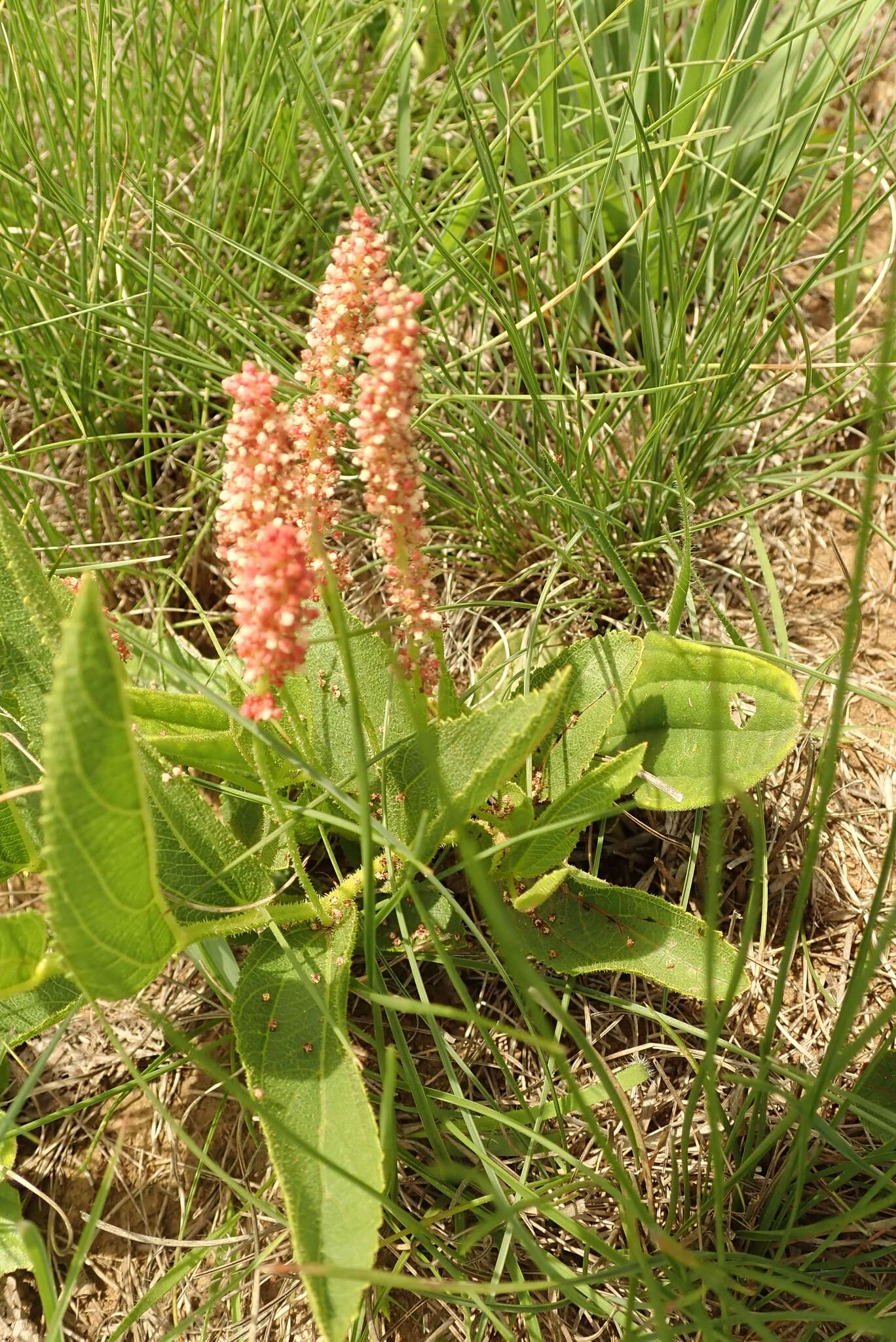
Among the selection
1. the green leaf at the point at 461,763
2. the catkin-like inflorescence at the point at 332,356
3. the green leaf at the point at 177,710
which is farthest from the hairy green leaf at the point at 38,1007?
the catkin-like inflorescence at the point at 332,356

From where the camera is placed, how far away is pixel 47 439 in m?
2.38

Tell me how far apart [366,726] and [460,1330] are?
0.90 meters

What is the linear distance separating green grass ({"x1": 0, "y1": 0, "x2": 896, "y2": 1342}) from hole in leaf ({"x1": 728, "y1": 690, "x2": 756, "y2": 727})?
13cm

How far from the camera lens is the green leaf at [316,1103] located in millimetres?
1238

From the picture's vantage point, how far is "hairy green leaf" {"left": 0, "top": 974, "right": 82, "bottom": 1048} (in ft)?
5.15

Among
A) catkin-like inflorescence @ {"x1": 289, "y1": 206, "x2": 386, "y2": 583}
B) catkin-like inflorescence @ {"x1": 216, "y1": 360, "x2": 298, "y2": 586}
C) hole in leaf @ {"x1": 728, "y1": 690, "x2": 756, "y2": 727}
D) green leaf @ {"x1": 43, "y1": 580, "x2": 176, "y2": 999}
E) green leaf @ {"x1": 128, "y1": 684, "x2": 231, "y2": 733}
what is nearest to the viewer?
green leaf @ {"x1": 43, "y1": 580, "x2": 176, "y2": 999}

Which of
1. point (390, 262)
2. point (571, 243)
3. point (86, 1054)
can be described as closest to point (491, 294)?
point (390, 262)

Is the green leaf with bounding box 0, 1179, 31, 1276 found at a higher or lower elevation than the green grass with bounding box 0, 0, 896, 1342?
lower

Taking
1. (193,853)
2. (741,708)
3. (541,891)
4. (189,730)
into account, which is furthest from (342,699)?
(741,708)

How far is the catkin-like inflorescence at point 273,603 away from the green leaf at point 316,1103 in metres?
0.47

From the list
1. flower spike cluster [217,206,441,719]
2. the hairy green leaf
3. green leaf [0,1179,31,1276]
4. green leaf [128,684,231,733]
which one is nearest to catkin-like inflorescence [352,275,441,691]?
flower spike cluster [217,206,441,719]

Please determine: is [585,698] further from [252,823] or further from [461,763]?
[252,823]

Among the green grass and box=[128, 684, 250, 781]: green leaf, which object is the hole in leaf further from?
box=[128, 684, 250, 781]: green leaf

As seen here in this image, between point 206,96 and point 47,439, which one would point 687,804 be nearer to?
point 47,439
